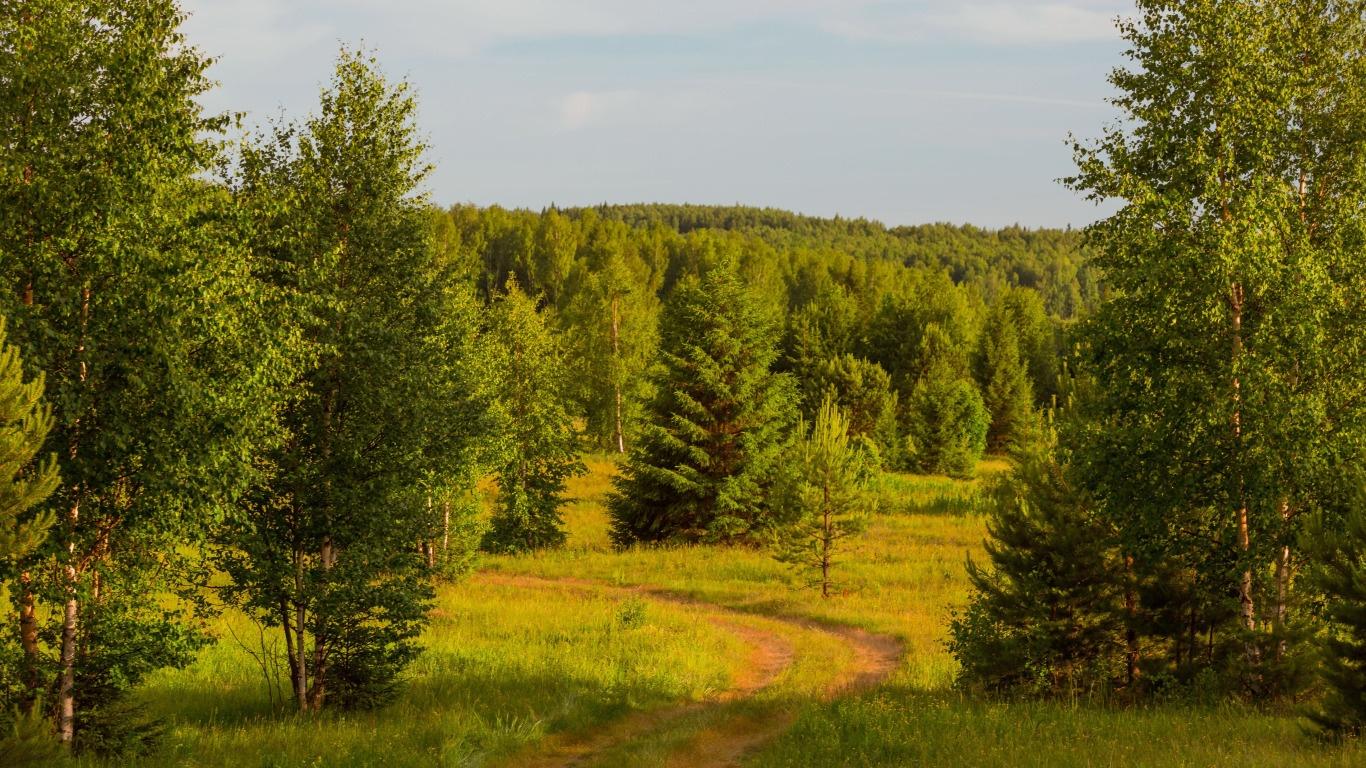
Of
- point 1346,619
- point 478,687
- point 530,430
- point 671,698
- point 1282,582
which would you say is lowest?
point 671,698

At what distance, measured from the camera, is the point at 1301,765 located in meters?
10.2

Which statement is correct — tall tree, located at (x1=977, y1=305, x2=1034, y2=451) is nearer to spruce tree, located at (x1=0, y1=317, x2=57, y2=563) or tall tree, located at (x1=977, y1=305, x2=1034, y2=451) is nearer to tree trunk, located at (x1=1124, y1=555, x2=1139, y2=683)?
tree trunk, located at (x1=1124, y1=555, x2=1139, y2=683)

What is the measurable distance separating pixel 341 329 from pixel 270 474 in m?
2.75

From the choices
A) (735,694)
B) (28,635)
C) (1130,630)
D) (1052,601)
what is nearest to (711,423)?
(735,694)

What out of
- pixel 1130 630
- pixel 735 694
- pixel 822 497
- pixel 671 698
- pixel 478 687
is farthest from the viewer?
pixel 822 497

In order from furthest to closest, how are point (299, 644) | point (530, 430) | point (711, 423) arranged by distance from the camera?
point (711, 423) → point (530, 430) → point (299, 644)

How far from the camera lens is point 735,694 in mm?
20375

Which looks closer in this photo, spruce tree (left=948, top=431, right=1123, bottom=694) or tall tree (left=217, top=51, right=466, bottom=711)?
tall tree (left=217, top=51, right=466, bottom=711)

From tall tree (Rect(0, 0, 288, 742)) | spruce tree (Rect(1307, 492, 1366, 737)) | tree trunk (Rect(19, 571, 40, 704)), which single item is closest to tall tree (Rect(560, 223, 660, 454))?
tall tree (Rect(0, 0, 288, 742))

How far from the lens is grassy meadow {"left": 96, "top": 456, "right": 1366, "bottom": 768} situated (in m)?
13.2

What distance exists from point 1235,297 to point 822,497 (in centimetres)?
1644

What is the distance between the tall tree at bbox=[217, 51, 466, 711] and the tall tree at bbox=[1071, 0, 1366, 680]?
40.8ft

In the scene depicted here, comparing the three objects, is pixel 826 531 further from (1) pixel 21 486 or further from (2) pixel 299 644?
(1) pixel 21 486

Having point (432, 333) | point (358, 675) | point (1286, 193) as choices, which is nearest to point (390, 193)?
point (432, 333)
